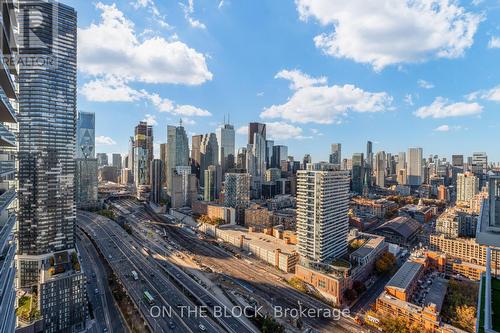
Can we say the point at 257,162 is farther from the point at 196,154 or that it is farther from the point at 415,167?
the point at 415,167

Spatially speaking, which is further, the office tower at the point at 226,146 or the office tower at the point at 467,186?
the office tower at the point at 226,146

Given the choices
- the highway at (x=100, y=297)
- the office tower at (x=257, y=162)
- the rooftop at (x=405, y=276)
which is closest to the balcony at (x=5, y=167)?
the highway at (x=100, y=297)

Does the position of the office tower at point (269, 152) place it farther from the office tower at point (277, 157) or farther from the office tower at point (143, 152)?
the office tower at point (143, 152)

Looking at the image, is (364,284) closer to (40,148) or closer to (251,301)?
(251,301)

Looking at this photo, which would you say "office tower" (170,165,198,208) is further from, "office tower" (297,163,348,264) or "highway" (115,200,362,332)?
"office tower" (297,163,348,264)

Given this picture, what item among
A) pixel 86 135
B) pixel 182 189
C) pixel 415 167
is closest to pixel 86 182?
pixel 86 135

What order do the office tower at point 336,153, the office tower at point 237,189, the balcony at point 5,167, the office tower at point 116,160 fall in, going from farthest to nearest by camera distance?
the office tower at point 116,160 → the office tower at point 336,153 → the office tower at point 237,189 → the balcony at point 5,167

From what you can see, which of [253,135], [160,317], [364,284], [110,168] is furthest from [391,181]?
[110,168]
